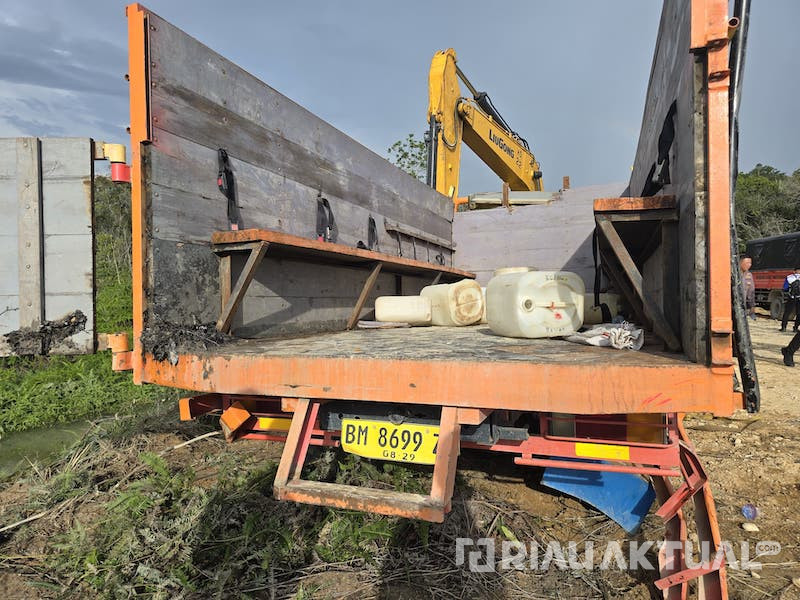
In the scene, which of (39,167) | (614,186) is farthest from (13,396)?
(614,186)

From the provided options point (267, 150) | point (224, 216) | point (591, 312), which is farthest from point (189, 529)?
point (591, 312)

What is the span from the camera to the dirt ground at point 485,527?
185 centimetres

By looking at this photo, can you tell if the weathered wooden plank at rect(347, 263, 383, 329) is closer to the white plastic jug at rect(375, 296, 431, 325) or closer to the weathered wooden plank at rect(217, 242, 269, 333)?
the white plastic jug at rect(375, 296, 431, 325)

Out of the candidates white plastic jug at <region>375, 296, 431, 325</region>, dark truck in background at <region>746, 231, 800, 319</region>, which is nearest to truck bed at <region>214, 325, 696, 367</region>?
white plastic jug at <region>375, 296, 431, 325</region>

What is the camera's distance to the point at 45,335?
2199mm

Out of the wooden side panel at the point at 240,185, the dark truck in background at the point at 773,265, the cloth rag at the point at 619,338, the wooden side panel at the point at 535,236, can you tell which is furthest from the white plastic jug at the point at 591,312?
the dark truck in background at the point at 773,265

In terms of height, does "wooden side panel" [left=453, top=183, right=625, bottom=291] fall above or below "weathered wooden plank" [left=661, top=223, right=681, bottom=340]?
above

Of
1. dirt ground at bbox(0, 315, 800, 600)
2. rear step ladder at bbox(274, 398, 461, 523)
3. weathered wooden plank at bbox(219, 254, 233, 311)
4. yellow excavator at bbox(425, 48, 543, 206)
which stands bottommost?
dirt ground at bbox(0, 315, 800, 600)

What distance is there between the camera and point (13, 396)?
465 centimetres

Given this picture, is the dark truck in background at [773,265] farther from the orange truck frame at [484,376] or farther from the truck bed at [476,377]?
the truck bed at [476,377]

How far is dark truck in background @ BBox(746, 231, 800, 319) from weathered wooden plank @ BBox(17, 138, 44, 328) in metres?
17.8

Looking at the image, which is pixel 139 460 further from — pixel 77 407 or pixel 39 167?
pixel 77 407

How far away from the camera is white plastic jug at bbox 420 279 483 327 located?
360 cm

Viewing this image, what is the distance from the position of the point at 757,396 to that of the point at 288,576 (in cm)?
196
